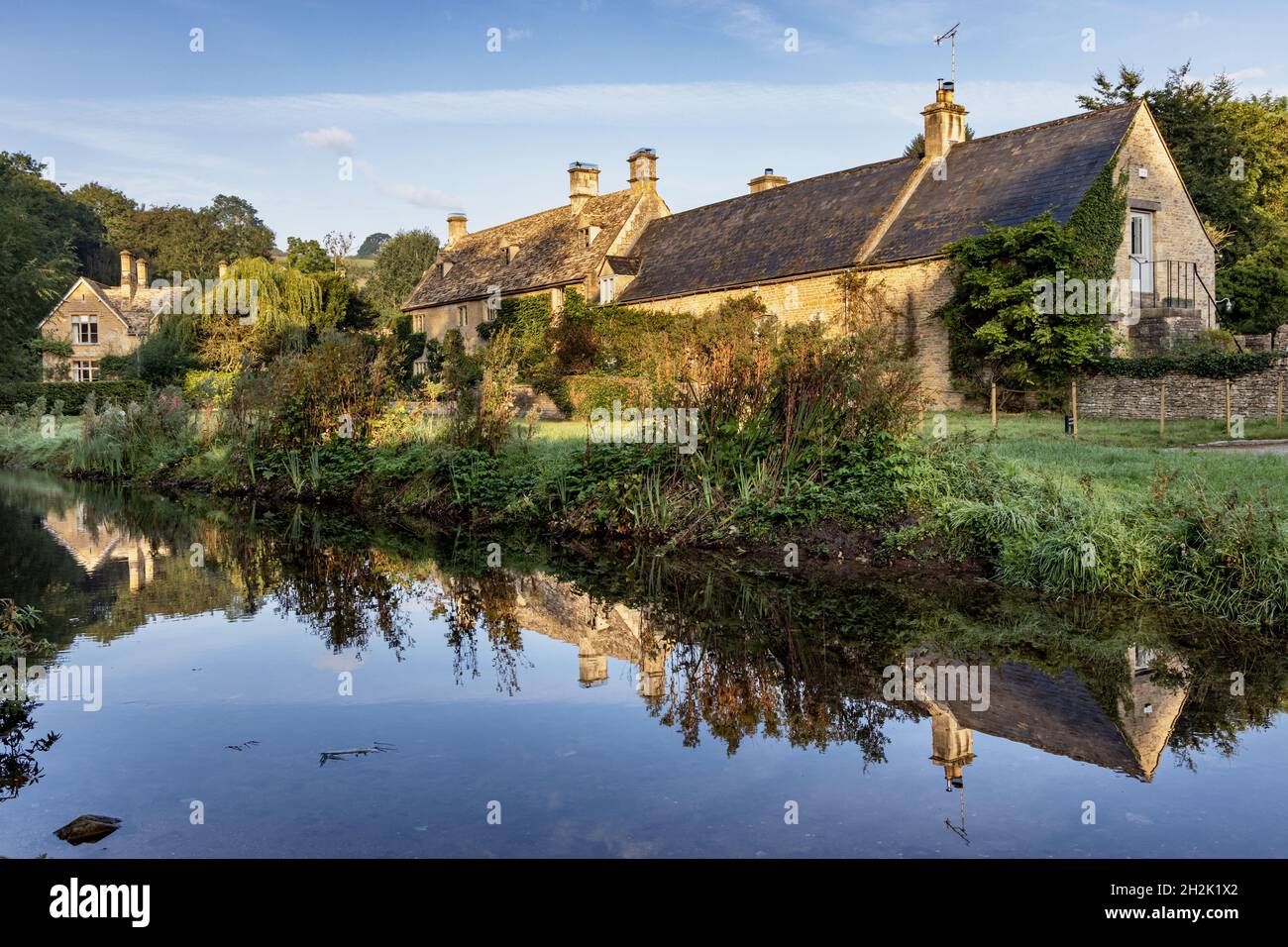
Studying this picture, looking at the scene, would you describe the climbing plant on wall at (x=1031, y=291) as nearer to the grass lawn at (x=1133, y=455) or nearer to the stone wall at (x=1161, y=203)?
the stone wall at (x=1161, y=203)

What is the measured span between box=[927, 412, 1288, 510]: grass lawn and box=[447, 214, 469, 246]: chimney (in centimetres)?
3541

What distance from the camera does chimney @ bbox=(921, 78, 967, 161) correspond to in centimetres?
2991

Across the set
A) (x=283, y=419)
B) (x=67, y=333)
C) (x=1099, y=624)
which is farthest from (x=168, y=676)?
(x=67, y=333)

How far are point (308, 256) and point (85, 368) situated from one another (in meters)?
19.0

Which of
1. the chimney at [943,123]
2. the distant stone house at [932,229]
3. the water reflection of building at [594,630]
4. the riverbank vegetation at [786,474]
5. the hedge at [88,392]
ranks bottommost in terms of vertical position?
the water reflection of building at [594,630]

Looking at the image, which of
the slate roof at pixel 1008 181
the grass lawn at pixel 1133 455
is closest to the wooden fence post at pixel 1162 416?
the grass lawn at pixel 1133 455

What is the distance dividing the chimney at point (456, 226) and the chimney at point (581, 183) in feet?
33.3

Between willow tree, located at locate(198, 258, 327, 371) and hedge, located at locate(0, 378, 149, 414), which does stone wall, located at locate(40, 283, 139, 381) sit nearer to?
hedge, located at locate(0, 378, 149, 414)

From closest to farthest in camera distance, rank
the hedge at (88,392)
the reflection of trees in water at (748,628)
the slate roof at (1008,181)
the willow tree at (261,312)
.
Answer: the reflection of trees in water at (748,628)
the slate roof at (1008,181)
the hedge at (88,392)
the willow tree at (261,312)

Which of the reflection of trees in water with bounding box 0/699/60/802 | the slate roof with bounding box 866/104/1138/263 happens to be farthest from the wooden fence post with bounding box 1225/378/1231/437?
the reflection of trees in water with bounding box 0/699/60/802

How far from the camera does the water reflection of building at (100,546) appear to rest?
11.8 m

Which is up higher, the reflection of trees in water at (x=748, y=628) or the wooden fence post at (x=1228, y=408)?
the wooden fence post at (x=1228, y=408)

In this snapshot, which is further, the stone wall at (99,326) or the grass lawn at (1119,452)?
the stone wall at (99,326)

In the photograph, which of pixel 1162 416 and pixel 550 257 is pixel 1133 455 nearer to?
pixel 1162 416
